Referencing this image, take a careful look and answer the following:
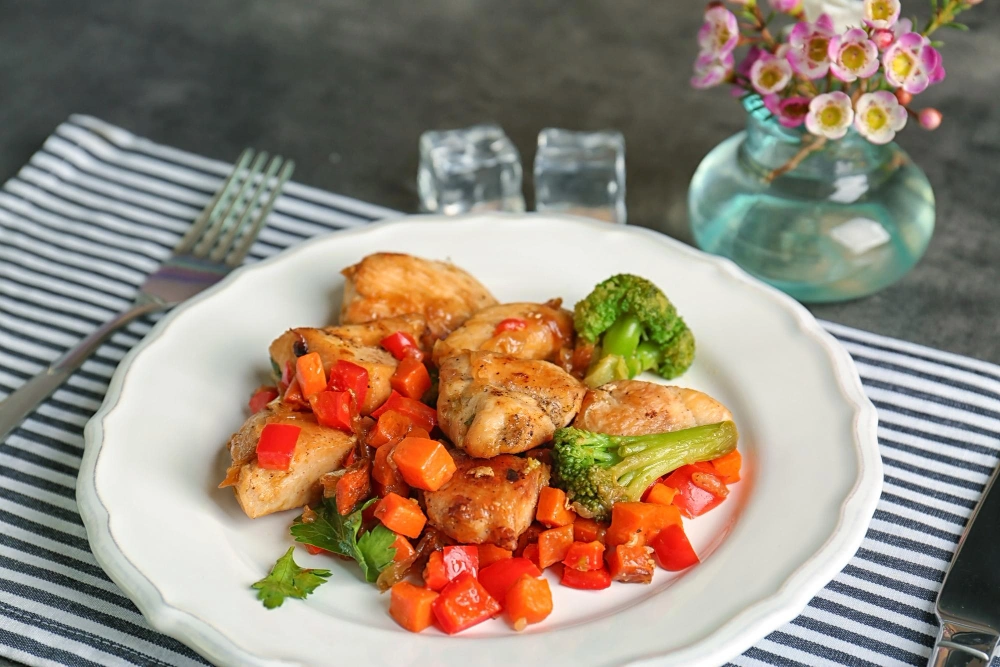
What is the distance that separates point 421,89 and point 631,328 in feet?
11.1

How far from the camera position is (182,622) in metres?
3.05

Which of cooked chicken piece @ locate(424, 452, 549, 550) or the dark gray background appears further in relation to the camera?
the dark gray background

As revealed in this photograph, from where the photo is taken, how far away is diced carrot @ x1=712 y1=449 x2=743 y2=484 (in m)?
3.69

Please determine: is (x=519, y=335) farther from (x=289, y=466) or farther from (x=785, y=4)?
(x=785, y=4)

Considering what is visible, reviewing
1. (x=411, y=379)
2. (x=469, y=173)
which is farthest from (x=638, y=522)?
(x=469, y=173)

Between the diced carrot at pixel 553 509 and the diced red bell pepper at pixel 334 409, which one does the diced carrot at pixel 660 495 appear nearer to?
the diced carrot at pixel 553 509

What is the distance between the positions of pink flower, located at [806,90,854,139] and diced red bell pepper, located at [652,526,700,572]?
180cm

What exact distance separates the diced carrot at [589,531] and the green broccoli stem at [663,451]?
15 centimetres

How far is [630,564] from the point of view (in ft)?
10.9

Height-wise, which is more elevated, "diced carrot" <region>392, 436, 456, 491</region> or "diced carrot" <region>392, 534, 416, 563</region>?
"diced carrot" <region>392, 436, 456, 491</region>

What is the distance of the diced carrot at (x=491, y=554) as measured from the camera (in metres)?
3.32

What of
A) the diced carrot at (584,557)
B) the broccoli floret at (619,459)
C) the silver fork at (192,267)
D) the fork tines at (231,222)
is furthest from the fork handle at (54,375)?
the diced carrot at (584,557)

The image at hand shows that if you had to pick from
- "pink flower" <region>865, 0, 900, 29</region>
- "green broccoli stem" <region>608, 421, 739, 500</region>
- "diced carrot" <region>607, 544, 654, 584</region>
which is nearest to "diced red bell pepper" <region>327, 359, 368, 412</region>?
"green broccoli stem" <region>608, 421, 739, 500</region>

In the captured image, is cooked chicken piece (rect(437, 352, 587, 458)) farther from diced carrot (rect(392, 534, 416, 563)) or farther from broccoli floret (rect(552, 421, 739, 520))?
diced carrot (rect(392, 534, 416, 563))
